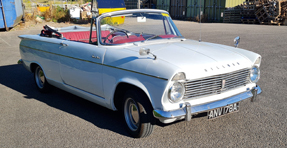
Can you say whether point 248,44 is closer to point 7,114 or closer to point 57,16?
point 7,114

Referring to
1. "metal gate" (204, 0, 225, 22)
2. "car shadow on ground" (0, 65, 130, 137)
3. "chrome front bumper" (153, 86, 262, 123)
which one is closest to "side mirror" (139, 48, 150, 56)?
"chrome front bumper" (153, 86, 262, 123)

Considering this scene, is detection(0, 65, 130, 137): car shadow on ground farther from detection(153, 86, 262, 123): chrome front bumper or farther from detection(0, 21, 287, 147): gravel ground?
detection(153, 86, 262, 123): chrome front bumper

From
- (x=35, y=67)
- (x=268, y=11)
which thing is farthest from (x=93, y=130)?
(x=268, y=11)

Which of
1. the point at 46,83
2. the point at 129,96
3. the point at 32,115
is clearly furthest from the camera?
the point at 46,83

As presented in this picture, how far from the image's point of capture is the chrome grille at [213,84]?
3.30m

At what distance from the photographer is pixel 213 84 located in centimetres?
343

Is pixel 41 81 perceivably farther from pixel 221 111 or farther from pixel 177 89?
pixel 221 111

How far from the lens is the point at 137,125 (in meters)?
3.69

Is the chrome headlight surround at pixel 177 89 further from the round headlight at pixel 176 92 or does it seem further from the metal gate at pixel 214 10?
the metal gate at pixel 214 10

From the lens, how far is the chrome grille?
3303 mm

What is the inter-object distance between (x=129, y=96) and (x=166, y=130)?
737 millimetres

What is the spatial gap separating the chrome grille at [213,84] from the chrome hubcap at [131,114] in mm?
709

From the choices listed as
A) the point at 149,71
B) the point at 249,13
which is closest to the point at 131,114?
the point at 149,71

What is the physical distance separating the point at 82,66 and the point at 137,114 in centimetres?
123
